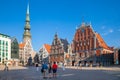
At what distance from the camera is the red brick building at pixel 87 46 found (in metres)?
71.4

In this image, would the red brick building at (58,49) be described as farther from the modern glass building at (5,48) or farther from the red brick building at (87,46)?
the modern glass building at (5,48)

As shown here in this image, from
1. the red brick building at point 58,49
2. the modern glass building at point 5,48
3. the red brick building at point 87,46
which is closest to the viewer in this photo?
the red brick building at point 87,46

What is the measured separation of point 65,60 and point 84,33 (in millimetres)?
14919

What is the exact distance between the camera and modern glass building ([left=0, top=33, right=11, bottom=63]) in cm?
7581

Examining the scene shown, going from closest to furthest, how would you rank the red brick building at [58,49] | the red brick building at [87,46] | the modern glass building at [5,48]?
the red brick building at [87,46], the modern glass building at [5,48], the red brick building at [58,49]

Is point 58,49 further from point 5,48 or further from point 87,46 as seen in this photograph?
point 5,48

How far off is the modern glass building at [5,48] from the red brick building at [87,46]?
27609 millimetres

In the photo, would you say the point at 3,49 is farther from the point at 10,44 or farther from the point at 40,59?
the point at 40,59

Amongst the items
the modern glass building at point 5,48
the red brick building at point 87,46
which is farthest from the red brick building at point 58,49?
the modern glass building at point 5,48

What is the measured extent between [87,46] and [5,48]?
3355 cm

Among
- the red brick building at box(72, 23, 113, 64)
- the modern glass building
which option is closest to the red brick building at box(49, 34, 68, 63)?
the red brick building at box(72, 23, 113, 64)

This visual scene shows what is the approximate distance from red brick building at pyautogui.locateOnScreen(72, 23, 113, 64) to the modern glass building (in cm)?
2761

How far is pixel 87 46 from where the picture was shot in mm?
75562

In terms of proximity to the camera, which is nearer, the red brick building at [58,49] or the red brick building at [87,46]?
the red brick building at [87,46]
